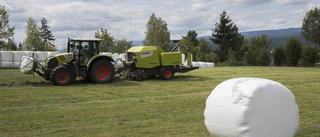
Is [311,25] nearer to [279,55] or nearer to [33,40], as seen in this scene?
[279,55]

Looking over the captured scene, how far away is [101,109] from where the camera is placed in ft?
30.2

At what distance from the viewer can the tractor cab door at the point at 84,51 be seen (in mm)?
15312

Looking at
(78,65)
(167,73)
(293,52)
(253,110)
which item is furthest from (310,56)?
(253,110)

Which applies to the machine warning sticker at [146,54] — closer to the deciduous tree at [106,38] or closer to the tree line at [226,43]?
the tree line at [226,43]

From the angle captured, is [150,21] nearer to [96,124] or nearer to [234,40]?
[234,40]

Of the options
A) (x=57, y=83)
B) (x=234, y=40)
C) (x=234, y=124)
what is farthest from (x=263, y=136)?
(x=234, y=40)

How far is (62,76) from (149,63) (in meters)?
4.26

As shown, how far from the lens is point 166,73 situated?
17.1 m

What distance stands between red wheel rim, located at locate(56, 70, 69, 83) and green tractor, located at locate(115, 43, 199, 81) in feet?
8.89

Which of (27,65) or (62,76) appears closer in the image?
(27,65)

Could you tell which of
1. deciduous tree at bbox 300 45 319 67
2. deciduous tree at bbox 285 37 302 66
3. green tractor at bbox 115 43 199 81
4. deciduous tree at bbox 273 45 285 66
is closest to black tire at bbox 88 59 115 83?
green tractor at bbox 115 43 199 81

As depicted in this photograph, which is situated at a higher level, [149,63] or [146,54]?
A: [146,54]

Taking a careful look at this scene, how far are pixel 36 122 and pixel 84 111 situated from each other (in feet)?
4.96

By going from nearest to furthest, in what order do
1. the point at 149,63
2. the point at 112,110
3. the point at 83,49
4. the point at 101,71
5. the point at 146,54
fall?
the point at 112,110 < the point at 83,49 < the point at 101,71 < the point at 146,54 < the point at 149,63
